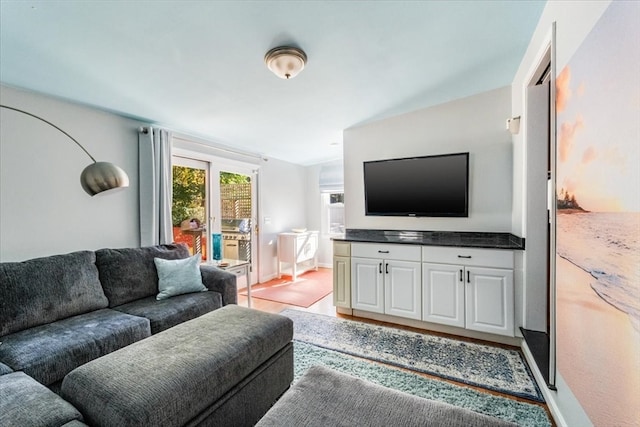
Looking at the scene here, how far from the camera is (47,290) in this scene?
1.93 metres

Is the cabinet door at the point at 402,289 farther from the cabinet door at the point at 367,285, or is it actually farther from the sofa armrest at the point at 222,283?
the sofa armrest at the point at 222,283

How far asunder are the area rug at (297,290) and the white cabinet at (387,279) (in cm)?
88

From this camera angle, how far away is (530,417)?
163cm

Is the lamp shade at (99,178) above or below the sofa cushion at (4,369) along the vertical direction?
above

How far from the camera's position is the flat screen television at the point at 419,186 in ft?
9.97

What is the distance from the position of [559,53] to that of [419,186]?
1809 millimetres

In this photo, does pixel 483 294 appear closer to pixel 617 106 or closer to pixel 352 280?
pixel 352 280

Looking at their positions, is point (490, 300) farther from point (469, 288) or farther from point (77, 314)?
point (77, 314)

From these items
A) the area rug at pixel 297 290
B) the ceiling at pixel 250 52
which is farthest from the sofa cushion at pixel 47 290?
the area rug at pixel 297 290

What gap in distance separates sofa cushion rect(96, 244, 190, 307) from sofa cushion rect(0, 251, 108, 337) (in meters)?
0.08

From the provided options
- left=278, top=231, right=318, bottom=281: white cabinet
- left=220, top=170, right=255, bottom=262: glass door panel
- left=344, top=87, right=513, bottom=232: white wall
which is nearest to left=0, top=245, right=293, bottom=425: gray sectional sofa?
left=220, top=170, right=255, bottom=262: glass door panel

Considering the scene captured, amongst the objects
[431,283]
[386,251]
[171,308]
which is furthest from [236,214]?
[431,283]

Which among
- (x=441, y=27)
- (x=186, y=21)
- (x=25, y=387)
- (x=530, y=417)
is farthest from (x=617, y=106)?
(x=25, y=387)

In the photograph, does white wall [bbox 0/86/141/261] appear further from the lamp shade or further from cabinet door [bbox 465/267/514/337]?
cabinet door [bbox 465/267/514/337]
